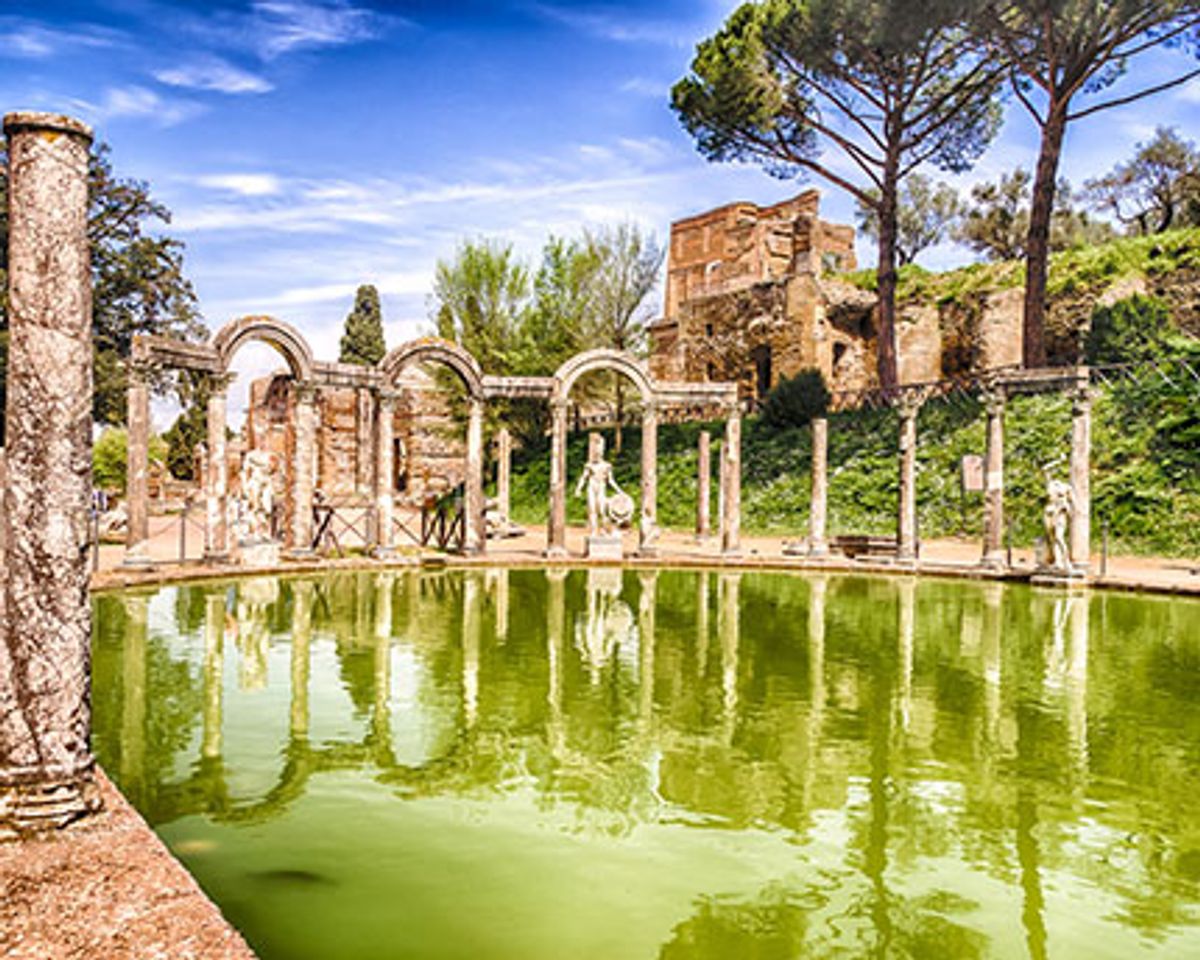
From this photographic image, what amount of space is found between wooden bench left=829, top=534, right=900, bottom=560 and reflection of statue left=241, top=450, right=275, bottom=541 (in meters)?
11.9

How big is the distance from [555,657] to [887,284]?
23.2m

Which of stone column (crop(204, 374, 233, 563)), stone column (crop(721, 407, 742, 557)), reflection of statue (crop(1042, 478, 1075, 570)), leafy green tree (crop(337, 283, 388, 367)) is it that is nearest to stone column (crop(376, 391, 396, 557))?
stone column (crop(204, 374, 233, 563))

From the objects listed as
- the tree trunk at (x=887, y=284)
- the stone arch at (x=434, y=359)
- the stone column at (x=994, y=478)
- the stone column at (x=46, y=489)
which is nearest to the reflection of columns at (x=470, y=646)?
the stone column at (x=46, y=489)

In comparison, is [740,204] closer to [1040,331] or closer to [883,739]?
[1040,331]

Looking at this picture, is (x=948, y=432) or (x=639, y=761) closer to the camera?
(x=639, y=761)

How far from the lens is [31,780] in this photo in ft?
13.7

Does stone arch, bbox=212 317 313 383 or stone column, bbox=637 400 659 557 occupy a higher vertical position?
stone arch, bbox=212 317 313 383

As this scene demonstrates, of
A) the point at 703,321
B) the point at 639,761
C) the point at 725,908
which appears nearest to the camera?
the point at 725,908

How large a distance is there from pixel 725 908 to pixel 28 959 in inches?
104

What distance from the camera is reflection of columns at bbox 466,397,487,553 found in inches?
765

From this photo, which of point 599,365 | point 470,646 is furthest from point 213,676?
point 599,365

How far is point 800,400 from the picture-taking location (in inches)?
1174

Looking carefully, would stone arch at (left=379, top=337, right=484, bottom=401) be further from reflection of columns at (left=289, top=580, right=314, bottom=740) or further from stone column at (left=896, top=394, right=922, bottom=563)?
stone column at (left=896, top=394, right=922, bottom=563)

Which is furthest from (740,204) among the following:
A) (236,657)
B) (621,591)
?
(236,657)
